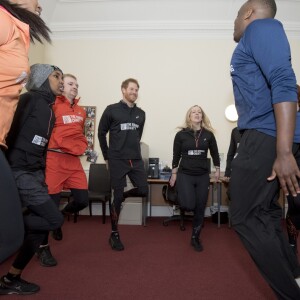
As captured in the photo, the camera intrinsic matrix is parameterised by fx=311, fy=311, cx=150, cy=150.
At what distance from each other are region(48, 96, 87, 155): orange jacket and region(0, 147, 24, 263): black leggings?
1695 millimetres

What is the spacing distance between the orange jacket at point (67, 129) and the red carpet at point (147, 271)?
106 centimetres

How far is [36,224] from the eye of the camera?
2041mm

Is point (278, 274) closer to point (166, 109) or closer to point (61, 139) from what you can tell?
point (61, 139)

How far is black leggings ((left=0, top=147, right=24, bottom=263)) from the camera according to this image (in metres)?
1.21

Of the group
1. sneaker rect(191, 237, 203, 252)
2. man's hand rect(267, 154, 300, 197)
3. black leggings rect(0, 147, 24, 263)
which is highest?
man's hand rect(267, 154, 300, 197)

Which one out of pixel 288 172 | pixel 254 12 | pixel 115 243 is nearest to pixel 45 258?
pixel 115 243

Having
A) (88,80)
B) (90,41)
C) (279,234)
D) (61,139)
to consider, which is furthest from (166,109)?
(279,234)

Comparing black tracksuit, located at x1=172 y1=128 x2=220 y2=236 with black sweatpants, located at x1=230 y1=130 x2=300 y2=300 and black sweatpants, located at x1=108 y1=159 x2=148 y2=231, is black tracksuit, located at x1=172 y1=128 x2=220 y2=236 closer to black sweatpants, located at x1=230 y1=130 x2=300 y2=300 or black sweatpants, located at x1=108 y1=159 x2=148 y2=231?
black sweatpants, located at x1=108 y1=159 x2=148 y2=231

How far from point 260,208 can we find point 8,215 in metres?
1.03

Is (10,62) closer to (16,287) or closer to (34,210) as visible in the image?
(34,210)

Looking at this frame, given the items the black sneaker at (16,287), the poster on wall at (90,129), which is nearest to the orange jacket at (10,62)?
the black sneaker at (16,287)

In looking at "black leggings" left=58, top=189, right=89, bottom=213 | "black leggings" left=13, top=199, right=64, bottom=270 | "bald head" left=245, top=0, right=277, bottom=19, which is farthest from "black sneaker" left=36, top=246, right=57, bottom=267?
"bald head" left=245, top=0, right=277, bottom=19

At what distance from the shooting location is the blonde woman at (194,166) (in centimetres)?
354

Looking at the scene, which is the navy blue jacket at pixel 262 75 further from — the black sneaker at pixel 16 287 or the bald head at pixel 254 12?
the black sneaker at pixel 16 287
